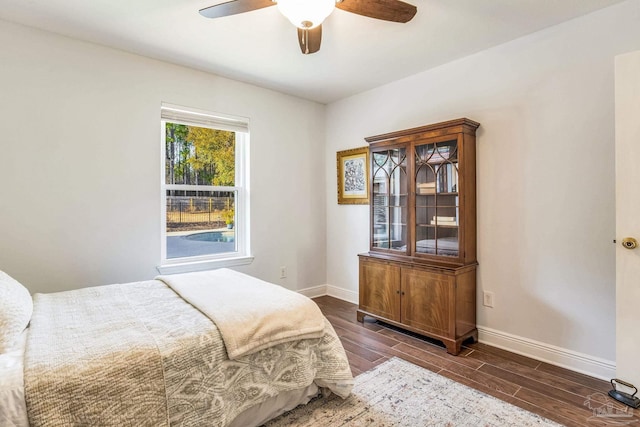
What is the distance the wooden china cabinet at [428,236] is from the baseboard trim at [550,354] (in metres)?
0.15

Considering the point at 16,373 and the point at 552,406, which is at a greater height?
the point at 16,373

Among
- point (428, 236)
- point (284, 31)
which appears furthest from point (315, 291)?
point (284, 31)

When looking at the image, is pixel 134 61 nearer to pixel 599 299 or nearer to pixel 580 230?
pixel 580 230

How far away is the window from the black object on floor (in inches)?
119

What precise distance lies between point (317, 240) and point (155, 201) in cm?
194

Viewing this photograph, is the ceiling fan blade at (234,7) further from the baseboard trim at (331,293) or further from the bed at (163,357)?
the baseboard trim at (331,293)

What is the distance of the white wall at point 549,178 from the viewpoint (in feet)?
7.23

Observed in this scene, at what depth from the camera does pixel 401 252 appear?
305 centimetres

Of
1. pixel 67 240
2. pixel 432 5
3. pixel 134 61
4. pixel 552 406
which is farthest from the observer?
pixel 134 61

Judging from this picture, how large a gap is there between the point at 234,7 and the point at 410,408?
2.43 meters

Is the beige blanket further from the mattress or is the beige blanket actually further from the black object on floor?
the black object on floor

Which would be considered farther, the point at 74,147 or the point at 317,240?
the point at 317,240

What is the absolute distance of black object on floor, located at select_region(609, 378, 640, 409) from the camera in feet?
6.13

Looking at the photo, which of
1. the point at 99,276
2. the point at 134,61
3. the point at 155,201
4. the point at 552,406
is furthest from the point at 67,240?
the point at 552,406
